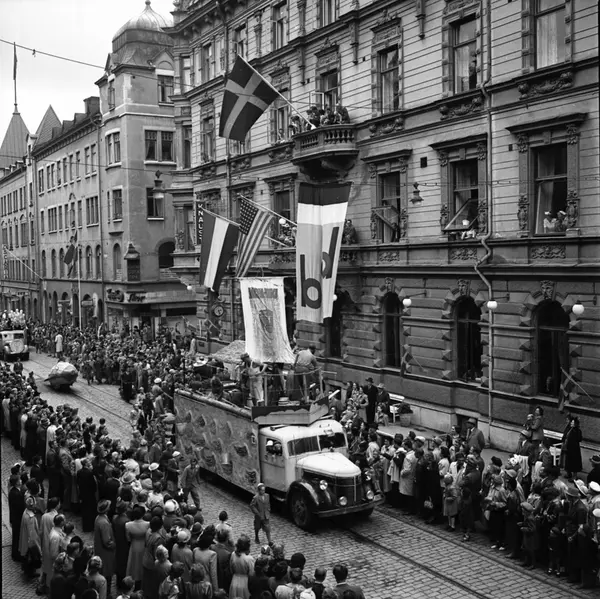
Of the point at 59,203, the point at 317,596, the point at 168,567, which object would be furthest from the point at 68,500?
the point at 59,203

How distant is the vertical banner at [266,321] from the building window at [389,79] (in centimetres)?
1108

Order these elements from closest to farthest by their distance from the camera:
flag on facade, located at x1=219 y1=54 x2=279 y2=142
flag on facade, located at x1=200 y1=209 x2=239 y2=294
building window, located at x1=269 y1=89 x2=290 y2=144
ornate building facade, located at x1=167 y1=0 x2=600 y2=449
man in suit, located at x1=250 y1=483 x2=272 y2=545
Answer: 1. man in suit, located at x1=250 y1=483 x2=272 y2=545
2. ornate building facade, located at x1=167 y1=0 x2=600 y2=449
3. flag on facade, located at x1=219 y1=54 x2=279 y2=142
4. flag on facade, located at x1=200 y1=209 x2=239 y2=294
5. building window, located at x1=269 y1=89 x2=290 y2=144

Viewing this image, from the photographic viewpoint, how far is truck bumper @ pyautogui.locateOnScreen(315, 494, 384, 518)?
52.8 ft

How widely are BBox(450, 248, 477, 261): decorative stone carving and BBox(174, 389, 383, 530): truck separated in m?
8.27

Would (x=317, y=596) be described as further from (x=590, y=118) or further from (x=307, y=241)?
(x=590, y=118)

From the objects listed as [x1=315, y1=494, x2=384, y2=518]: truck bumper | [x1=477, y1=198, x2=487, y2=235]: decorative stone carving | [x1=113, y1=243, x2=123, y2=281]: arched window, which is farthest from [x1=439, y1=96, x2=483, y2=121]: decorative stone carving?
[x1=113, y1=243, x2=123, y2=281]: arched window

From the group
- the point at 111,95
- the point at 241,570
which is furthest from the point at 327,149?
A: the point at 111,95

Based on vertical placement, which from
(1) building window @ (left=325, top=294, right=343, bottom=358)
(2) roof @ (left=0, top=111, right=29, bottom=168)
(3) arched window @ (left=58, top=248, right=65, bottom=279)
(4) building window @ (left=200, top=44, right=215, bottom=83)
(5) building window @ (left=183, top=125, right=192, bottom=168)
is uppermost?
(2) roof @ (left=0, top=111, right=29, bottom=168)

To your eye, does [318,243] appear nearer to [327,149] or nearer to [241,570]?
[327,149]

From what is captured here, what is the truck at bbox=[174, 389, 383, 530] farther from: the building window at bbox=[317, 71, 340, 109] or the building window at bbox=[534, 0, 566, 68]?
the building window at bbox=[317, 71, 340, 109]

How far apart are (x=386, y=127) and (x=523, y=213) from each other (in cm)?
745

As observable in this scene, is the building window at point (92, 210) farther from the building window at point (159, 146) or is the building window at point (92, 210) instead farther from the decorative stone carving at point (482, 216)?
the decorative stone carving at point (482, 216)

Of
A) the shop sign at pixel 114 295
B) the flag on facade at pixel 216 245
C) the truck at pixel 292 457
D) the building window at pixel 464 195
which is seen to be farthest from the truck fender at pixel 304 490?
the shop sign at pixel 114 295

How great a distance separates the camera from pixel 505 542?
15219 mm
